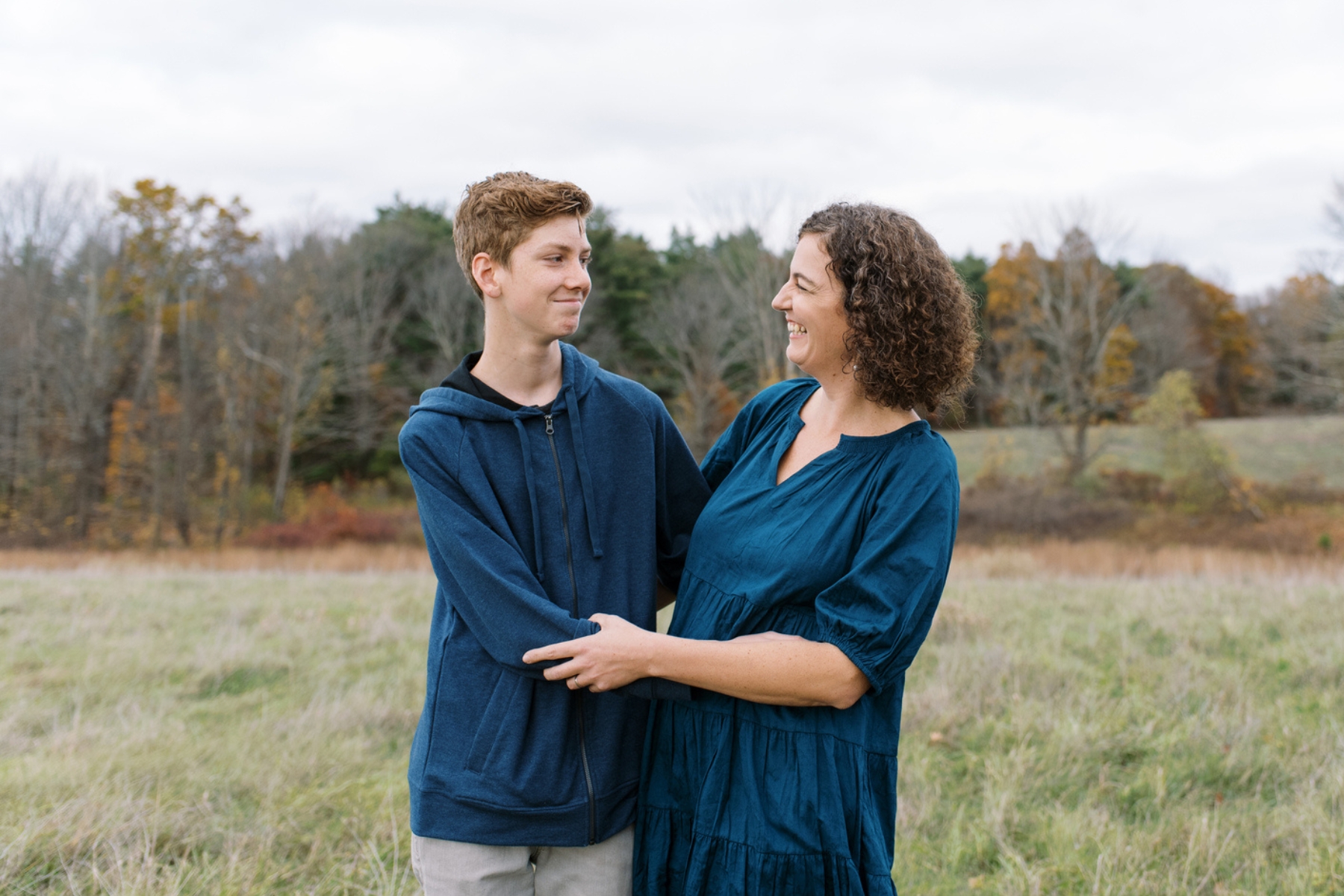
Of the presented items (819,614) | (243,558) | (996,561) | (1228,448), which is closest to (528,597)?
(819,614)

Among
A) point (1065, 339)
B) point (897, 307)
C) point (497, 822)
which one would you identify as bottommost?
point (497, 822)

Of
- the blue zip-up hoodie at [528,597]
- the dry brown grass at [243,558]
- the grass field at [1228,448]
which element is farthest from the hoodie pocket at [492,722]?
the grass field at [1228,448]

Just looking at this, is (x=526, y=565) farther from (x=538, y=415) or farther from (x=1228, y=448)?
(x=1228, y=448)

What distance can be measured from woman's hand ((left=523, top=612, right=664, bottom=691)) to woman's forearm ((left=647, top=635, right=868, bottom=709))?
32 mm

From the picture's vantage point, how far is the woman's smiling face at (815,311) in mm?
→ 2100

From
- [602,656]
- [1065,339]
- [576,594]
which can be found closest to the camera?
[602,656]

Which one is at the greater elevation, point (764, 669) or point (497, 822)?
point (764, 669)

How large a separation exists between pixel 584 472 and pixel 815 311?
648 millimetres

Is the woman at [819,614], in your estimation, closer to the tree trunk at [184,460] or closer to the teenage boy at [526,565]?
the teenage boy at [526,565]

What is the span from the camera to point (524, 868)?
200cm

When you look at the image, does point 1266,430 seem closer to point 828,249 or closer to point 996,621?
point 996,621

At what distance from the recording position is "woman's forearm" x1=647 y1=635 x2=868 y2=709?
185 cm

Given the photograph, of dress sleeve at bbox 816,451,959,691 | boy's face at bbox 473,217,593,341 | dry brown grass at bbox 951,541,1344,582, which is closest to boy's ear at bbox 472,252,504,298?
boy's face at bbox 473,217,593,341

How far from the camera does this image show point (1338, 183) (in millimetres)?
26609
